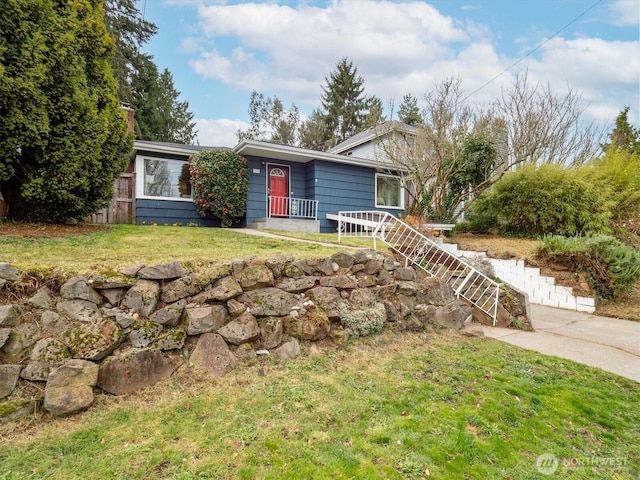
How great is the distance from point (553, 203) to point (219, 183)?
8.80 meters

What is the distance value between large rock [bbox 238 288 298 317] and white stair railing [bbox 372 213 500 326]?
250 centimetres

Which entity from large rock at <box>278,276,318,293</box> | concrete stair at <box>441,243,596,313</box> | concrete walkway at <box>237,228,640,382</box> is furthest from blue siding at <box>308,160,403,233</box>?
large rock at <box>278,276,318,293</box>

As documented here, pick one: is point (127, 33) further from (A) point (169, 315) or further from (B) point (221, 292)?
(A) point (169, 315)

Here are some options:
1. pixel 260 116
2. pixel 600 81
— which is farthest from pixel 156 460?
pixel 260 116

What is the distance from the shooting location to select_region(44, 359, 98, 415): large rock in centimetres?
235

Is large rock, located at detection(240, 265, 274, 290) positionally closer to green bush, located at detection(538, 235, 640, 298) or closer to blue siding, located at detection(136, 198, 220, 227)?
green bush, located at detection(538, 235, 640, 298)

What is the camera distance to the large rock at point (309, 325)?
3.58m

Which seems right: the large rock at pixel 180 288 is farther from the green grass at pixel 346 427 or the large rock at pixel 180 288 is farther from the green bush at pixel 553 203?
the green bush at pixel 553 203

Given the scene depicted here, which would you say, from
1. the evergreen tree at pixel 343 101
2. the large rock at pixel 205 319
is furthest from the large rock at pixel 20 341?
the evergreen tree at pixel 343 101

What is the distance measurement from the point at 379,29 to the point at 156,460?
11.8 m

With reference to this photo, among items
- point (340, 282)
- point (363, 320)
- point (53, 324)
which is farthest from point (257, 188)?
point (53, 324)

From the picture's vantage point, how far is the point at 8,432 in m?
2.17

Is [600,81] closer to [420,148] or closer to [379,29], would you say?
[420,148]

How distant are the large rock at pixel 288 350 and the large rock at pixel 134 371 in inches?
38.2
